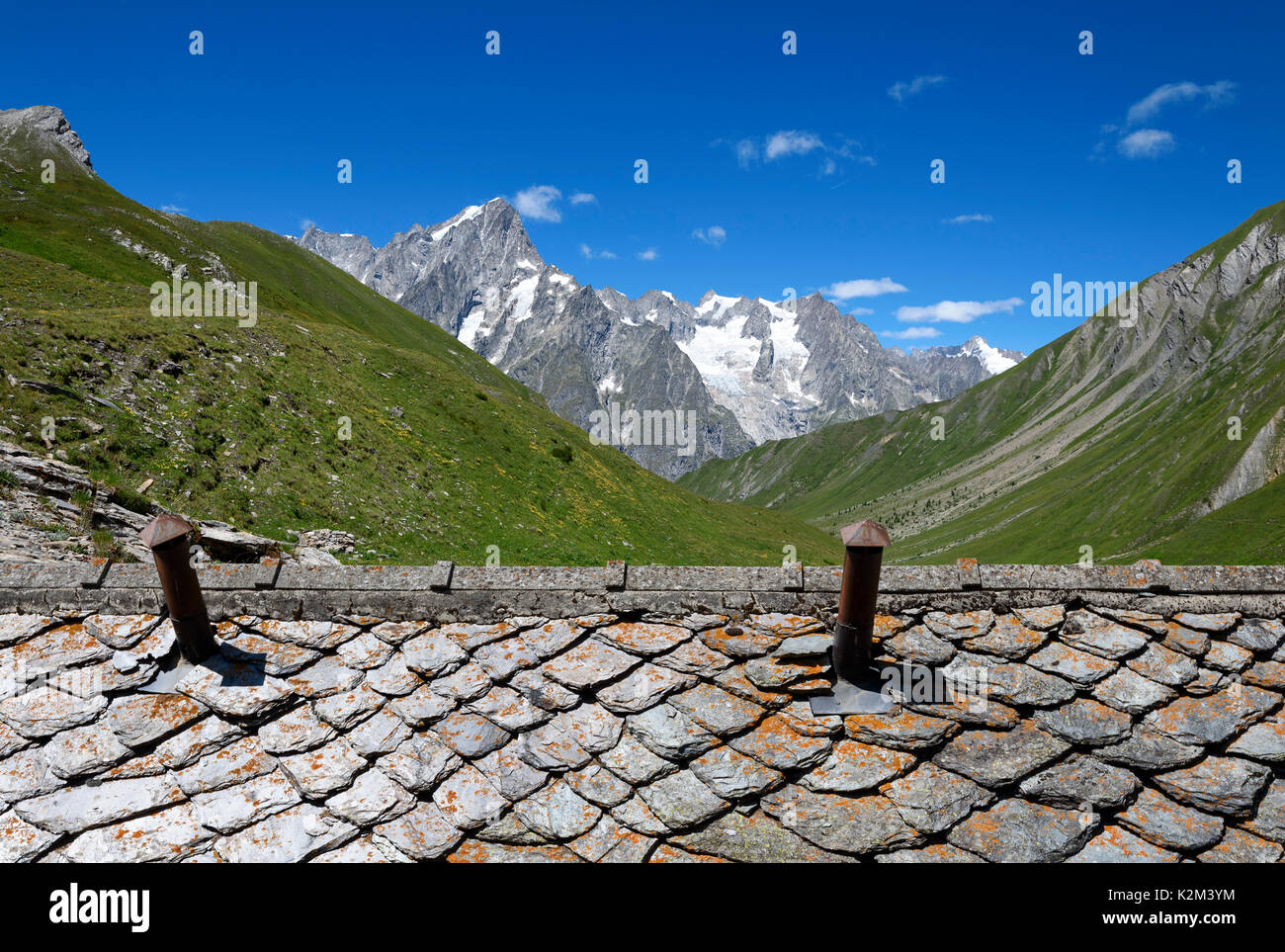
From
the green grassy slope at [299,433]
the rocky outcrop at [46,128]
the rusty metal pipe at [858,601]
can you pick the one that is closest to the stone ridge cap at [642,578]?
the rusty metal pipe at [858,601]

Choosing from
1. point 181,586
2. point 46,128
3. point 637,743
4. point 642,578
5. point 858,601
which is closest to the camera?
point 637,743

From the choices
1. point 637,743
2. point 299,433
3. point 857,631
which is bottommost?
point 637,743

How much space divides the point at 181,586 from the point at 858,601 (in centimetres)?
540

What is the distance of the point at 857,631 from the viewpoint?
5.25 m

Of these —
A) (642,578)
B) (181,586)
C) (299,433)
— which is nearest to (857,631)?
(642,578)

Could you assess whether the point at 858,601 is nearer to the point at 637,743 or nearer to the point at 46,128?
the point at 637,743

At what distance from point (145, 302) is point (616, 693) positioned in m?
49.5

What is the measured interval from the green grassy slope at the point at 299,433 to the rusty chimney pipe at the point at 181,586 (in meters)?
20.2

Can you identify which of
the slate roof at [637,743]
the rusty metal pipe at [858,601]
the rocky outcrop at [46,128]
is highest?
the rocky outcrop at [46,128]

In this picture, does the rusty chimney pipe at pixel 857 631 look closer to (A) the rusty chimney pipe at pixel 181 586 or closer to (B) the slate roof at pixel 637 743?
(B) the slate roof at pixel 637 743

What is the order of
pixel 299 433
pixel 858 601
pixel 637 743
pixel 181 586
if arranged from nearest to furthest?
pixel 637 743, pixel 858 601, pixel 181 586, pixel 299 433

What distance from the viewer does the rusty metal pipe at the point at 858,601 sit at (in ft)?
16.2

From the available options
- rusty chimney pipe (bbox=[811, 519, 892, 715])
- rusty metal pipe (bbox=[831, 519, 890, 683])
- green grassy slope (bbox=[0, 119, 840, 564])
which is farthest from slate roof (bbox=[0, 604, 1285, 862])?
green grassy slope (bbox=[0, 119, 840, 564])
